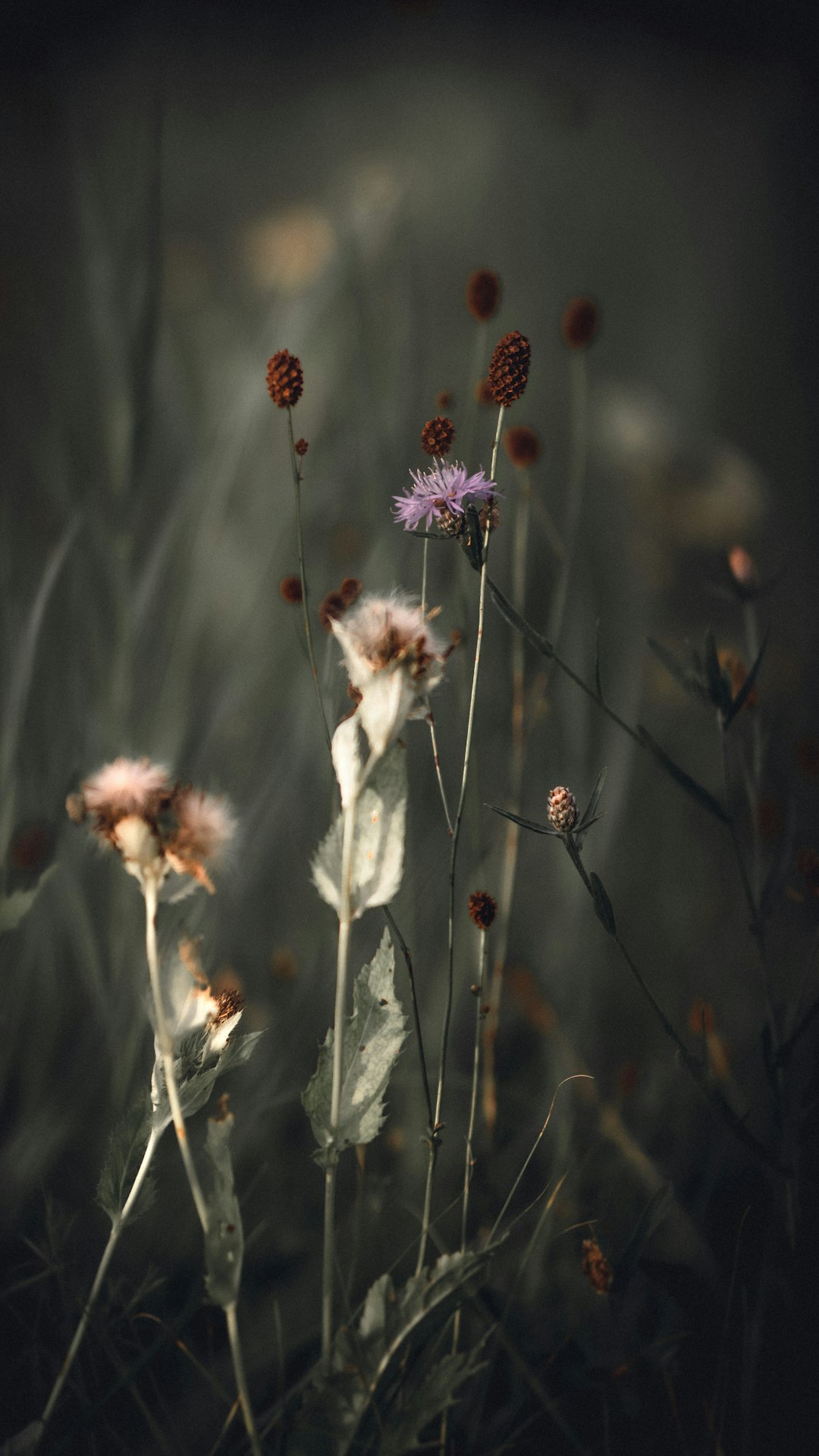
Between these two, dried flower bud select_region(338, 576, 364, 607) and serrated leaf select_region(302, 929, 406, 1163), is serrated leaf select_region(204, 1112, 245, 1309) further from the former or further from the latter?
dried flower bud select_region(338, 576, 364, 607)

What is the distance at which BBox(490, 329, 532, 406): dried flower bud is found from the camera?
21cm

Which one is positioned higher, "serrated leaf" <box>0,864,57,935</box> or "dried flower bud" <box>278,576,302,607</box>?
"dried flower bud" <box>278,576,302,607</box>

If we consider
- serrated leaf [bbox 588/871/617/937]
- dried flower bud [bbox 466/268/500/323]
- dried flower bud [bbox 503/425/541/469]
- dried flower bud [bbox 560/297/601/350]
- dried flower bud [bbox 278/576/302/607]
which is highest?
dried flower bud [bbox 560/297/601/350]

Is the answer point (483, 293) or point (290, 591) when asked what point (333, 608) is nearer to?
point (290, 591)

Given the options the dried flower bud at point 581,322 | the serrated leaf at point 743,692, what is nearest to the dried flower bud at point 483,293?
the dried flower bud at point 581,322

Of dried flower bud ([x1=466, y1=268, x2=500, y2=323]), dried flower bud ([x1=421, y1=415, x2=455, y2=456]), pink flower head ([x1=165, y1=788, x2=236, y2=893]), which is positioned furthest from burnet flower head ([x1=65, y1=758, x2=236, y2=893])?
dried flower bud ([x1=466, y1=268, x2=500, y2=323])

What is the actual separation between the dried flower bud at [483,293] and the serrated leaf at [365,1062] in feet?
0.72

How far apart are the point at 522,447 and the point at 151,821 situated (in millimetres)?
211

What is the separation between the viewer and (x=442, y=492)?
23 cm

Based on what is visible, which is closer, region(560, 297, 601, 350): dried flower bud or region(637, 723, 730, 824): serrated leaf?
region(637, 723, 730, 824): serrated leaf

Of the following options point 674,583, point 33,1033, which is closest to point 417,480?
point 33,1033

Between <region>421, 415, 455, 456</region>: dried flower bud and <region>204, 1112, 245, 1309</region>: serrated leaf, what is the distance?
0.52ft

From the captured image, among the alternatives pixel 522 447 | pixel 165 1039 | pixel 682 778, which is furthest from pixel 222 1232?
pixel 522 447

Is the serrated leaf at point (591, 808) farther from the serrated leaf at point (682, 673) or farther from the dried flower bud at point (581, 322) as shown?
the dried flower bud at point (581, 322)
